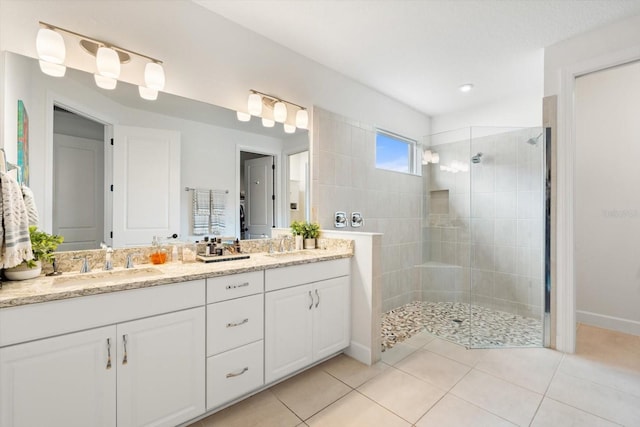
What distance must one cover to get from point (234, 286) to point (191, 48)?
1725 millimetres

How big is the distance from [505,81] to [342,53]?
1.93 meters

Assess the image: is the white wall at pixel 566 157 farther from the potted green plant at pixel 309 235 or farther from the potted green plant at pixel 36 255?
the potted green plant at pixel 36 255

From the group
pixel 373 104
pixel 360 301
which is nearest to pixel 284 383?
pixel 360 301

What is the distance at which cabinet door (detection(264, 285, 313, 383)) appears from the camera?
A: 5.99 ft

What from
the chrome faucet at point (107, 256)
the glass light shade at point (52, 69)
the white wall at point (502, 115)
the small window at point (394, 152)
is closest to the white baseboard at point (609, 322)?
the white wall at point (502, 115)

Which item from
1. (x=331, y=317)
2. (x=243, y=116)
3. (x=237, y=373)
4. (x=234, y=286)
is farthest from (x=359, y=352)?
(x=243, y=116)

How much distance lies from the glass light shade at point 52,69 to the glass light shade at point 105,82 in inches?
5.8

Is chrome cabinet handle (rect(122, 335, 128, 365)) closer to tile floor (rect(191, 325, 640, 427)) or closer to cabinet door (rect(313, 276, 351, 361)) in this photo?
tile floor (rect(191, 325, 640, 427))

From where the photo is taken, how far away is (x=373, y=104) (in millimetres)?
3418

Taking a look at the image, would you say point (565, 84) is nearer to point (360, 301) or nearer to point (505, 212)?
point (505, 212)

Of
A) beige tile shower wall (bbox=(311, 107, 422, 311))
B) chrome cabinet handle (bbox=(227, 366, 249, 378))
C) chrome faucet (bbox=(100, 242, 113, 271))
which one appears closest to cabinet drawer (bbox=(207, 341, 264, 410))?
chrome cabinet handle (bbox=(227, 366, 249, 378))

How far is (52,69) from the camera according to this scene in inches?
62.8

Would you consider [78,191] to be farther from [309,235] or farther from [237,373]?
[309,235]

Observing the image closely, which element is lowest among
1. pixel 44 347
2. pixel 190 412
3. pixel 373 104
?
pixel 190 412
